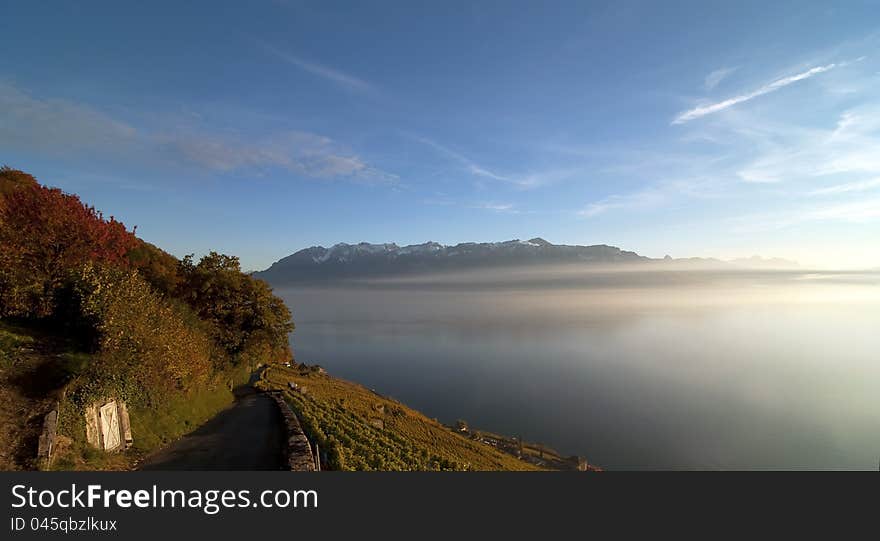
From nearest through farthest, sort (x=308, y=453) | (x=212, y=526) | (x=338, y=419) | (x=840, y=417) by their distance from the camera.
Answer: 1. (x=212, y=526)
2. (x=308, y=453)
3. (x=338, y=419)
4. (x=840, y=417)

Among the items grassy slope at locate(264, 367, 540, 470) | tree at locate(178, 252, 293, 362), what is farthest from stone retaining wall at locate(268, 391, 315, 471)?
tree at locate(178, 252, 293, 362)

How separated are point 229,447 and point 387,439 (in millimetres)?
12598

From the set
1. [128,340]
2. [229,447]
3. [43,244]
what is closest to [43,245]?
[43,244]

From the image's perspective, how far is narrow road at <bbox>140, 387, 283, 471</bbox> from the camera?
1695cm

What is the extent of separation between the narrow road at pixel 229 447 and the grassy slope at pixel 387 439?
291 centimetres

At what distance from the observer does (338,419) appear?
30328 mm

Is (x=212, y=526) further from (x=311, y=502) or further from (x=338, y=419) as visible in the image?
(x=338, y=419)

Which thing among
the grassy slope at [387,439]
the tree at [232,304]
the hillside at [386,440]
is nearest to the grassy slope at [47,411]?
the hillside at [386,440]

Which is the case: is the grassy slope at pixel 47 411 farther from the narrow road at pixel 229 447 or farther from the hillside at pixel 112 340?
the narrow road at pixel 229 447

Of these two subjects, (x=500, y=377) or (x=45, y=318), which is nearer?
(x=45, y=318)

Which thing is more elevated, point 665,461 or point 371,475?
point 371,475

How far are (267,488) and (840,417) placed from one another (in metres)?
116

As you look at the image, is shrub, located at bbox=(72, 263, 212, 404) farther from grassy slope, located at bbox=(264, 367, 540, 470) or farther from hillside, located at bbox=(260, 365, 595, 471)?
grassy slope, located at bbox=(264, 367, 540, 470)

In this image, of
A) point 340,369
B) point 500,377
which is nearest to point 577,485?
point 500,377
